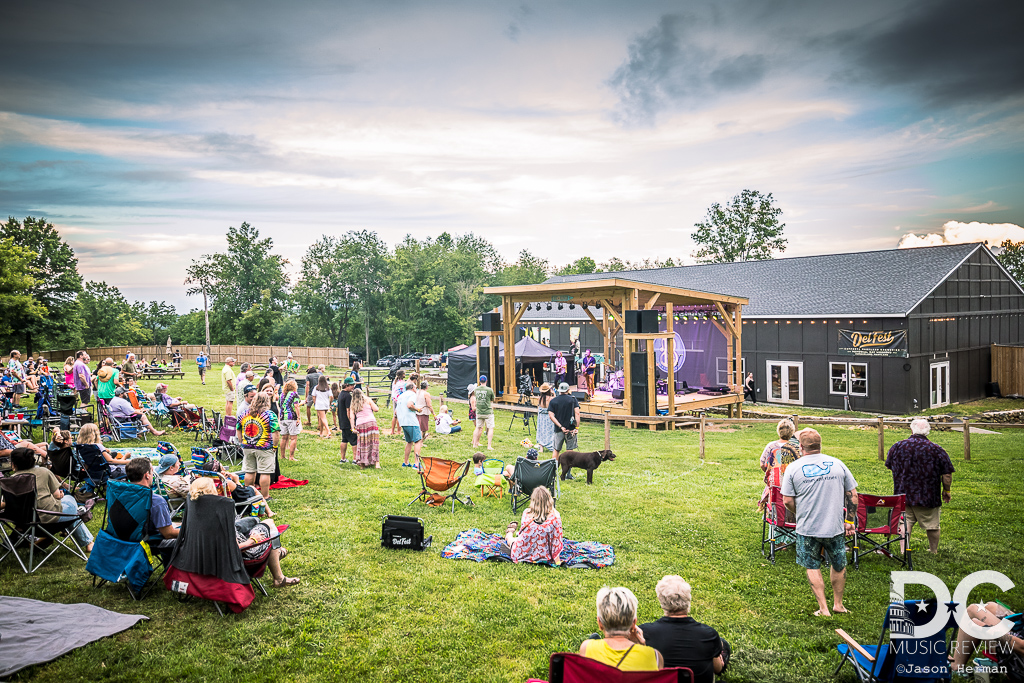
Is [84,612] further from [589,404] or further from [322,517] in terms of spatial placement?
[589,404]

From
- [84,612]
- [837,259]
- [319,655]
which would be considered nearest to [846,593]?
[319,655]

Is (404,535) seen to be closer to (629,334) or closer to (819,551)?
(819,551)

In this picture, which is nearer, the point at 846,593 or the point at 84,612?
the point at 84,612

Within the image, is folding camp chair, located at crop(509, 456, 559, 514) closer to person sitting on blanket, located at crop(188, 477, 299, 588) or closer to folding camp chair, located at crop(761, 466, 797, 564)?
folding camp chair, located at crop(761, 466, 797, 564)

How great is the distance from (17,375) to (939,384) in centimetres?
3049

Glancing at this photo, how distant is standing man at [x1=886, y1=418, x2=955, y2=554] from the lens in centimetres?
603

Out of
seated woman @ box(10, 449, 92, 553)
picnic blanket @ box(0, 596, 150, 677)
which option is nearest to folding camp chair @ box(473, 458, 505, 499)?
picnic blanket @ box(0, 596, 150, 677)

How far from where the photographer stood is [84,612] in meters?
4.91

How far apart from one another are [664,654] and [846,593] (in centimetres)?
305

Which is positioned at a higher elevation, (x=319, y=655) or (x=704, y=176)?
(x=704, y=176)

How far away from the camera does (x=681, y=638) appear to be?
11.2 feet

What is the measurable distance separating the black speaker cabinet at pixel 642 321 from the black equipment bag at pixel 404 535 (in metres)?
11.4

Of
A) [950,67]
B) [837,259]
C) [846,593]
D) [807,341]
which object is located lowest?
[846,593]

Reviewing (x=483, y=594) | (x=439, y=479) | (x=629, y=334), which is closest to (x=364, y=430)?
(x=439, y=479)
